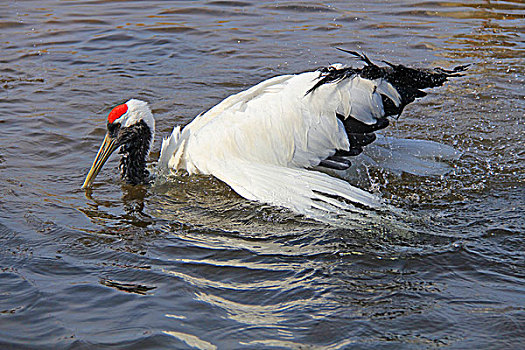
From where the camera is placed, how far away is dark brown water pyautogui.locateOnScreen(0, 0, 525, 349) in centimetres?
348

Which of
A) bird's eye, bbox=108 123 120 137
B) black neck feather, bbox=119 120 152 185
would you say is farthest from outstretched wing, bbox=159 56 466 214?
bird's eye, bbox=108 123 120 137

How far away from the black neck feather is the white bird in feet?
2.03

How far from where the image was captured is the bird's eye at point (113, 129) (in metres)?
5.56

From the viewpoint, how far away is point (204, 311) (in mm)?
3613

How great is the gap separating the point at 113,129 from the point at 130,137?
15cm

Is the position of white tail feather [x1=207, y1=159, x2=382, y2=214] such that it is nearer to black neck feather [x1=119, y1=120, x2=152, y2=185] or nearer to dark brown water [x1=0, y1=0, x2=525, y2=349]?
dark brown water [x1=0, y1=0, x2=525, y2=349]

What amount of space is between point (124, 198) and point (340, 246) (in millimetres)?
1900

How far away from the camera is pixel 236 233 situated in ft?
15.0

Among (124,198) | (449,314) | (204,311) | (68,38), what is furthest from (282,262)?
(68,38)

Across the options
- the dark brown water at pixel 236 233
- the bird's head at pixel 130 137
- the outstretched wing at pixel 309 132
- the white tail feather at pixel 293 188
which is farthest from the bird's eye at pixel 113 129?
the white tail feather at pixel 293 188

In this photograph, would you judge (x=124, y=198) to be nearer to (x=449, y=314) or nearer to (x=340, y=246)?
(x=340, y=246)

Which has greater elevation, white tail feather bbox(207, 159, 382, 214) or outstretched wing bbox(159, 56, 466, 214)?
outstretched wing bbox(159, 56, 466, 214)

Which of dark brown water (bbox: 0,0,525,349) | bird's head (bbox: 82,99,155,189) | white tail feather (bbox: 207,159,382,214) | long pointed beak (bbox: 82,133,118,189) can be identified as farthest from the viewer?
bird's head (bbox: 82,99,155,189)

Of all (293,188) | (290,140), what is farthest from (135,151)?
(293,188)
